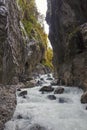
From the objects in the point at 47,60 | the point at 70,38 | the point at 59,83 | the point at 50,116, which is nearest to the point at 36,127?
the point at 50,116

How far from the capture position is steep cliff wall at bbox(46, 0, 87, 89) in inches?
764

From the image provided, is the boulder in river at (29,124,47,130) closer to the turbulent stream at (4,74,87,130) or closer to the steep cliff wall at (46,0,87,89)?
the turbulent stream at (4,74,87,130)

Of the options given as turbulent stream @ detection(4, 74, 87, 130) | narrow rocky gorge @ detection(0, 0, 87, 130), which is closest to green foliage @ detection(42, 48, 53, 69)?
narrow rocky gorge @ detection(0, 0, 87, 130)

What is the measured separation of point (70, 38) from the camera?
20.9 meters

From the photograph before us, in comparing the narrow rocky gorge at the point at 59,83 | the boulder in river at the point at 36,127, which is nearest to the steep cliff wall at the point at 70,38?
the narrow rocky gorge at the point at 59,83

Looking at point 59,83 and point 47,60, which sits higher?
point 47,60

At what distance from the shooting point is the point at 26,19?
44.8 meters

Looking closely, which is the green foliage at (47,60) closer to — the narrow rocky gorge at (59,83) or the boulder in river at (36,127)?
the narrow rocky gorge at (59,83)

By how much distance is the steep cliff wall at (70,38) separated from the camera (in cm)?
1941

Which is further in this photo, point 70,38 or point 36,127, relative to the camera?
point 70,38

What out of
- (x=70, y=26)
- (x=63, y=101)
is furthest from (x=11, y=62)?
(x=70, y=26)

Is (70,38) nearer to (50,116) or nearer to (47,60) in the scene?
(50,116)

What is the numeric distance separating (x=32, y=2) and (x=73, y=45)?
3004 cm

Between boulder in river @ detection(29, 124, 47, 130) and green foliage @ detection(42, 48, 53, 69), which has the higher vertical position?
green foliage @ detection(42, 48, 53, 69)
